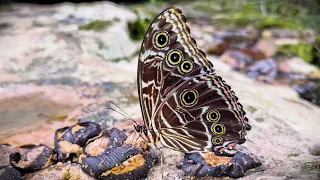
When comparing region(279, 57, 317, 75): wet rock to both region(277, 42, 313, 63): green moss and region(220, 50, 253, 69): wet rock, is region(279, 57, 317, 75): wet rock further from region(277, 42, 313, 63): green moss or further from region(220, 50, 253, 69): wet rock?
region(220, 50, 253, 69): wet rock

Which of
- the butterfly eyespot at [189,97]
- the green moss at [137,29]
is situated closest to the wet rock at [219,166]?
the butterfly eyespot at [189,97]

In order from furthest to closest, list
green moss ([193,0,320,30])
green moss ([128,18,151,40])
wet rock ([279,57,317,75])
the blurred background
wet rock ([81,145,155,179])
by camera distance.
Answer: green moss ([193,0,320,30])
green moss ([128,18,151,40])
wet rock ([279,57,317,75])
the blurred background
wet rock ([81,145,155,179])

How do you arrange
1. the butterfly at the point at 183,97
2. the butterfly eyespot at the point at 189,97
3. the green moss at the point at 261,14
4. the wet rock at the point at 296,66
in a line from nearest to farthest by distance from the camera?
the butterfly at the point at 183,97
the butterfly eyespot at the point at 189,97
the wet rock at the point at 296,66
the green moss at the point at 261,14

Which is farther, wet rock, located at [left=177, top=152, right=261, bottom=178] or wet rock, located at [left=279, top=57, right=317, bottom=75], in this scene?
wet rock, located at [left=279, top=57, right=317, bottom=75]

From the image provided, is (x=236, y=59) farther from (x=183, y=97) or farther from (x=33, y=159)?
(x=33, y=159)

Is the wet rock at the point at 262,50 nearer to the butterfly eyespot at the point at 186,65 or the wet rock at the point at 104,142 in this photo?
the butterfly eyespot at the point at 186,65

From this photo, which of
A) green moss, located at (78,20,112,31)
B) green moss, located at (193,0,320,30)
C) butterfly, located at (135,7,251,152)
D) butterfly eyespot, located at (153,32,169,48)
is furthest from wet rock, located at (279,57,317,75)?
butterfly eyespot, located at (153,32,169,48)

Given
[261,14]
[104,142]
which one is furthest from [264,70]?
[261,14]

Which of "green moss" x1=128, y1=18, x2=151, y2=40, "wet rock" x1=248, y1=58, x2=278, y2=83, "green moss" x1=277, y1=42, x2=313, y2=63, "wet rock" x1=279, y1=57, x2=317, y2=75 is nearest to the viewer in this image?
"wet rock" x1=248, y1=58, x2=278, y2=83

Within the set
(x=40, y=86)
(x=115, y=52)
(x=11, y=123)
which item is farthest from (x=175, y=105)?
(x=115, y=52)
